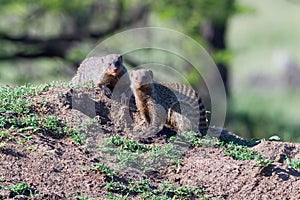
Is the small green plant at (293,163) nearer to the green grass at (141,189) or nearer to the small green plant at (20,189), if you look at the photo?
the green grass at (141,189)

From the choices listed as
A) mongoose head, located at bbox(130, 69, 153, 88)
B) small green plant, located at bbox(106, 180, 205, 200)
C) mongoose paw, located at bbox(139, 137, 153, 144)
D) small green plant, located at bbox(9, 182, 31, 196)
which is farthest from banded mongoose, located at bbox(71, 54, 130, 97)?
small green plant, located at bbox(9, 182, 31, 196)

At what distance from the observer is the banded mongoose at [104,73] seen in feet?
22.1

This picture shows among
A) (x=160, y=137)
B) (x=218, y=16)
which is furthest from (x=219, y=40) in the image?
(x=160, y=137)

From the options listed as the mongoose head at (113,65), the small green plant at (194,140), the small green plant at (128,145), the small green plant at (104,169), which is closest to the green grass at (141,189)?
the small green plant at (104,169)

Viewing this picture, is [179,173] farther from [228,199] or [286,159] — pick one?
[286,159]

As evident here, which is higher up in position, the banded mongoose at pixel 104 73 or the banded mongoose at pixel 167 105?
the banded mongoose at pixel 104 73

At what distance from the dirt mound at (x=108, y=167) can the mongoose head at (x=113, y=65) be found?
561 mm

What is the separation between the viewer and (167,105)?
21.4 ft

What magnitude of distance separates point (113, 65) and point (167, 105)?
74 centimetres

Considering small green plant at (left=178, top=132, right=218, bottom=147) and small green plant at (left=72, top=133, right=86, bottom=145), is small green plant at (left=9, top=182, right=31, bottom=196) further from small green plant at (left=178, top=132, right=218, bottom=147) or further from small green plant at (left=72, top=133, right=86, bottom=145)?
small green plant at (left=178, top=132, right=218, bottom=147)

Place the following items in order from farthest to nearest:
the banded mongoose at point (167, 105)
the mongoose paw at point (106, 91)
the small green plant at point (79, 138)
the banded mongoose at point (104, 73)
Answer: the banded mongoose at point (104, 73) → the mongoose paw at point (106, 91) → the banded mongoose at point (167, 105) → the small green plant at point (79, 138)

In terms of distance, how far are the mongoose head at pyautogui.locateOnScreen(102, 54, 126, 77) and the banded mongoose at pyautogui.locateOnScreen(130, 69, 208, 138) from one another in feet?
0.96

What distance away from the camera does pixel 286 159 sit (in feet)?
20.0

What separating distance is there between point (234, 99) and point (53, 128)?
11.7 meters
